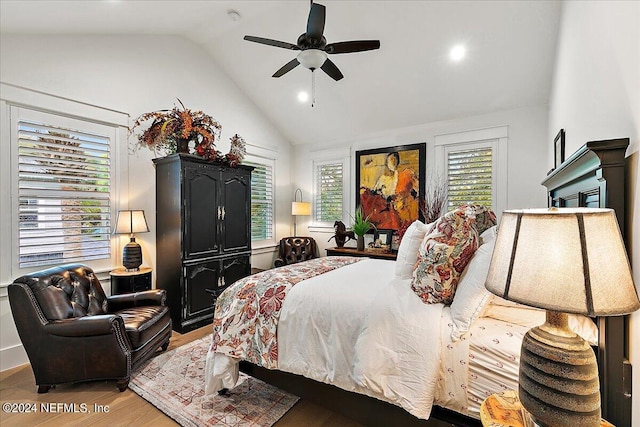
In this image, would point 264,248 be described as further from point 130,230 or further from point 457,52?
point 457,52

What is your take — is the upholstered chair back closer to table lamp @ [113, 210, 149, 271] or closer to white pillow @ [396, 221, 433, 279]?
table lamp @ [113, 210, 149, 271]

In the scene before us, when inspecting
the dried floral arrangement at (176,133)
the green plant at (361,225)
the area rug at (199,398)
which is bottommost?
the area rug at (199,398)

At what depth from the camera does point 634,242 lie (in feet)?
3.46

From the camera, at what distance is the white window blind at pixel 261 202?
5176mm

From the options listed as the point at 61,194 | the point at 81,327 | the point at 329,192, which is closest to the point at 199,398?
the point at 81,327

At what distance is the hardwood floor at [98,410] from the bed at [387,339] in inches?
9.0

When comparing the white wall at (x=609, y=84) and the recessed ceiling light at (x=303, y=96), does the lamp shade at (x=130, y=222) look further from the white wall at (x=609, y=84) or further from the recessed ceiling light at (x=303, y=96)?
the white wall at (x=609, y=84)

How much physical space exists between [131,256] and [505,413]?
11.4 feet

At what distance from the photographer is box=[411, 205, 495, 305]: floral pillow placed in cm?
167

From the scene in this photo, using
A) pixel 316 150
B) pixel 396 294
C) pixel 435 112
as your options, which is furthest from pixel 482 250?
pixel 316 150

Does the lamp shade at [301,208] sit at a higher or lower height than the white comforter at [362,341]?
higher

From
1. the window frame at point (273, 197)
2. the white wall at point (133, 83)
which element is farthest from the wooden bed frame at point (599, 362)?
the window frame at point (273, 197)

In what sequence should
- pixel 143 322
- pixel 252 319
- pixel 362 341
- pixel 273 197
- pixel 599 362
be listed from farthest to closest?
pixel 273 197, pixel 143 322, pixel 252 319, pixel 362 341, pixel 599 362

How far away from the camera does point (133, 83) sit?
362 cm
